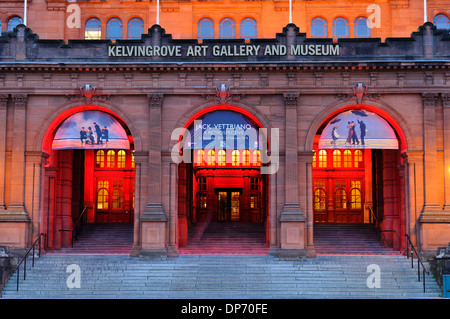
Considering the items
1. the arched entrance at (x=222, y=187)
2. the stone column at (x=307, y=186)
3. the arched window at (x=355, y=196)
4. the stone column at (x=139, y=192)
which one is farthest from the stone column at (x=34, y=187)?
the arched window at (x=355, y=196)

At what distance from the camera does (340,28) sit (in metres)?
32.5

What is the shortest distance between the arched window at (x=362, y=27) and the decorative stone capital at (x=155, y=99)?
456 inches

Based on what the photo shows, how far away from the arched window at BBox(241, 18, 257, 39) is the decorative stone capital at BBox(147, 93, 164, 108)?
7258 millimetres

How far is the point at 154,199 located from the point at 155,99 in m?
4.46

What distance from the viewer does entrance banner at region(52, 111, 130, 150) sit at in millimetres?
27891

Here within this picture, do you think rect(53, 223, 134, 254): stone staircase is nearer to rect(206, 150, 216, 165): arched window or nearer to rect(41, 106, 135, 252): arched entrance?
rect(41, 106, 135, 252): arched entrance

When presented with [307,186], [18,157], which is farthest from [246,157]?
[18,157]

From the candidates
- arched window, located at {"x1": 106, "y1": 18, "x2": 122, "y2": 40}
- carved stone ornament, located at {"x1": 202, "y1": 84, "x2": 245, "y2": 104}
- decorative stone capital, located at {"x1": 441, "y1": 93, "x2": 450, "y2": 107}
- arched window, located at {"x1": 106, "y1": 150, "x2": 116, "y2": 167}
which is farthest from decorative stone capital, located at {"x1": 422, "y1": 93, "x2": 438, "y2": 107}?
arched window, located at {"x1": 106, "y1": 150, "x2": 116, "y2": 167}

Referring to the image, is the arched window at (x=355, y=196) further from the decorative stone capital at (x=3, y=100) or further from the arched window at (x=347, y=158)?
the decorative stone capital at (x=3, y=100)

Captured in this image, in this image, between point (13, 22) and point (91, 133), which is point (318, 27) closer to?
point (91, 133)

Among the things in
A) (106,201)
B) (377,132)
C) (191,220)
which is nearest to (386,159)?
(377,132)

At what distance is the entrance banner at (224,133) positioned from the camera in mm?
27812
